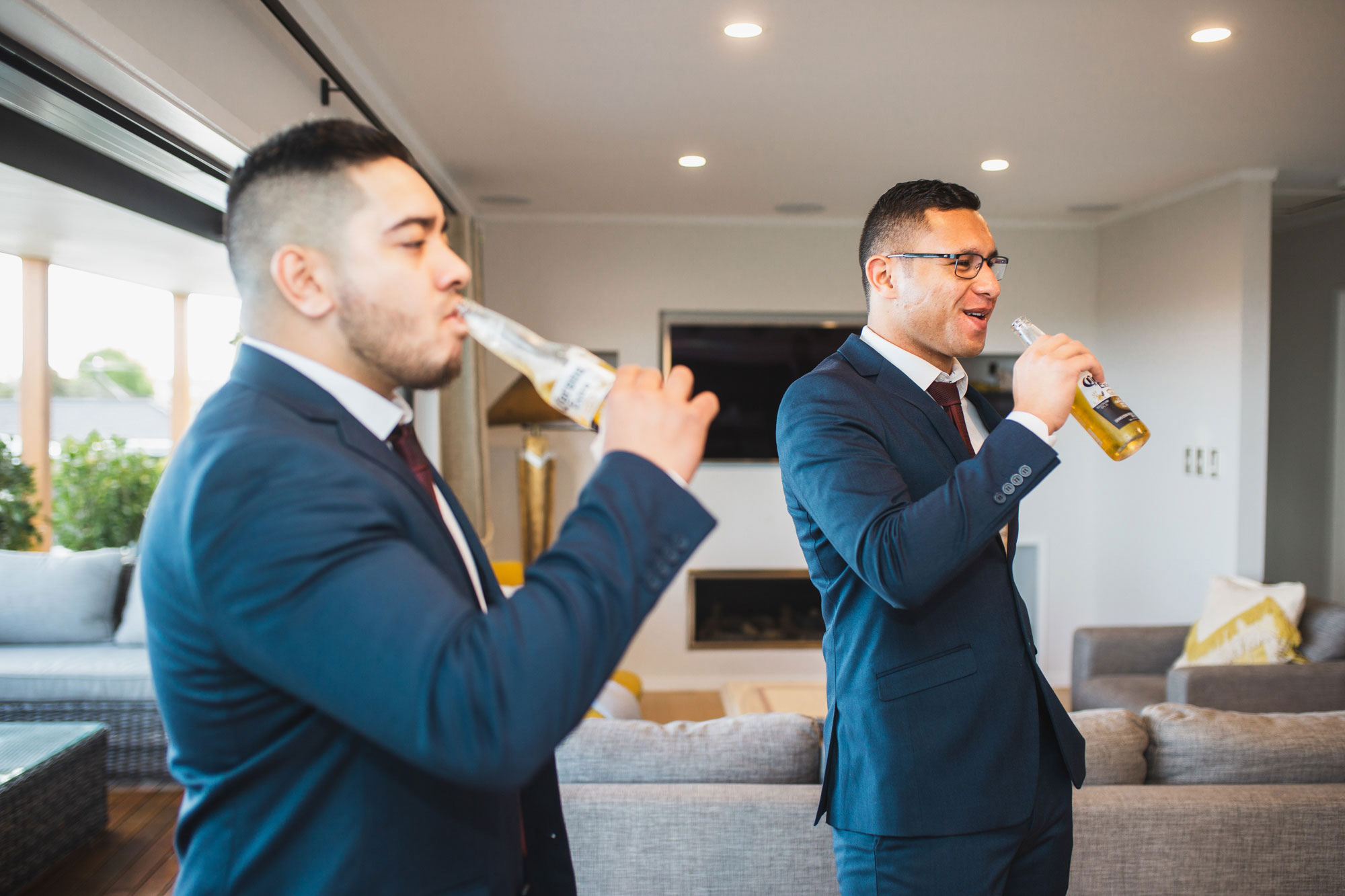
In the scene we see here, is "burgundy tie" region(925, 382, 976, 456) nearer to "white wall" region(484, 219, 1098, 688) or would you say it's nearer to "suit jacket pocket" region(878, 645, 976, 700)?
"suit jacket pocket" region(878, 645, 976, 700)

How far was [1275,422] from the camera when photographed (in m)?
5.31

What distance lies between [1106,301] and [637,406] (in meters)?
5.29

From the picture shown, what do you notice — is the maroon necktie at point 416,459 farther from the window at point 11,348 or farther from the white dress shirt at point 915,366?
the window at point 11,348

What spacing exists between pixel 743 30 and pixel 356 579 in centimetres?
240

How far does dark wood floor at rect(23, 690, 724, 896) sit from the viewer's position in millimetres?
2596

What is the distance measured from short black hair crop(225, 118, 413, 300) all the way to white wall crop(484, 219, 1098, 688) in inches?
176

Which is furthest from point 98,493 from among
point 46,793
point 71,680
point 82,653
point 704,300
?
point 704,300

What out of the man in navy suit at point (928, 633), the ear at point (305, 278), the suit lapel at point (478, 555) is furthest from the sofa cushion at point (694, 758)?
the ear at point (305, 278)

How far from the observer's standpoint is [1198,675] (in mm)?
3184

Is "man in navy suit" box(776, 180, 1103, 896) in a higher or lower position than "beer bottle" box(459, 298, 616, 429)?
lower

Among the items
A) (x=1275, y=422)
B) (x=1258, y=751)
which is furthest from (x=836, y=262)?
(x=1258, y=751)

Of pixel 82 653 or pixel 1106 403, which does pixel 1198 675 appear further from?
pixel 82 653

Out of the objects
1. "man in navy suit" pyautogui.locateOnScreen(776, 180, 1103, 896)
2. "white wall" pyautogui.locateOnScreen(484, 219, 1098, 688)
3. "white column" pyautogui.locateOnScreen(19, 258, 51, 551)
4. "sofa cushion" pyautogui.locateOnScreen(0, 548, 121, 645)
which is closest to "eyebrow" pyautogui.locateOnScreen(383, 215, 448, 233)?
"man in navy suit" pyautogui.locateOnScreen(776, 180, 1103, 896)

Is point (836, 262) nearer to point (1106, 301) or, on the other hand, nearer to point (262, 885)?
point (1106, 301)
